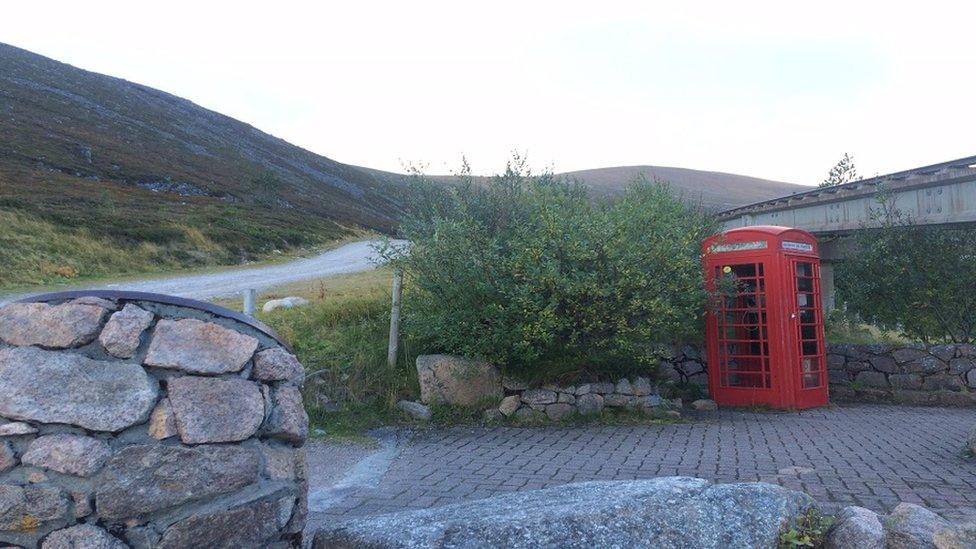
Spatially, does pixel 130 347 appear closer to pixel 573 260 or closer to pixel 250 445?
pixel 250 445

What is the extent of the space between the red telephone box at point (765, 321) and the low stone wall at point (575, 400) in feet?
4.49

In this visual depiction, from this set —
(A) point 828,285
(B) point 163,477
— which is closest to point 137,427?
(B) point 163,477

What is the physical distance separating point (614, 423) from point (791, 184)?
79292mm

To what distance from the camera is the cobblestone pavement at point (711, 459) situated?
5762 mm

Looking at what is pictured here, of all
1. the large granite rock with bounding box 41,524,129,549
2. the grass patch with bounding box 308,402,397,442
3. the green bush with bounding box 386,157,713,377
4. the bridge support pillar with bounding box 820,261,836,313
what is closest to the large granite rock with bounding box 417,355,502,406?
the green bush with bounding box 386,157,713,377

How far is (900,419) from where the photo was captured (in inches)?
384

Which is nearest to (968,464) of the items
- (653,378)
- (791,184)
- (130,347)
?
(653,378)

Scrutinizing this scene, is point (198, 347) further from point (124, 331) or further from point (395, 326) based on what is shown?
point (395, 326)

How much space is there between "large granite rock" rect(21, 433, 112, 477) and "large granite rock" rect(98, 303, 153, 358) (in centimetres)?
41

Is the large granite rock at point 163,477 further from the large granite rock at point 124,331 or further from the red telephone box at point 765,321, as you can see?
the red telephone box at point 765,321

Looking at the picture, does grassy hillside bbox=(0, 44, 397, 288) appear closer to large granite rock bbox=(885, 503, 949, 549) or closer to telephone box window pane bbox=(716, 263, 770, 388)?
telephone box window pane bbox=(716, 263, 770, 388)

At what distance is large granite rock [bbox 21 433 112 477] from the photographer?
3285 millimetres

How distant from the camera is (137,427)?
3.44m

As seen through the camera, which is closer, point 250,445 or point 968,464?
point 250,445
